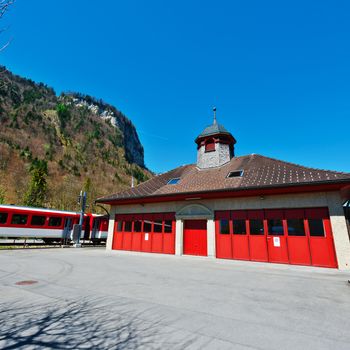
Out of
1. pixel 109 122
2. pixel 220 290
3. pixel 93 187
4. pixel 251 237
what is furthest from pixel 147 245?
pixel 109 122

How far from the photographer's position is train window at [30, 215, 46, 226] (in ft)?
65.3

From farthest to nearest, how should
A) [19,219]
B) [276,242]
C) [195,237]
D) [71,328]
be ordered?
[19,219]
[195,237]
[276,242]
[71,328]

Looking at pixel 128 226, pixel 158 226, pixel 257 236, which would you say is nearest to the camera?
pixel 257 236

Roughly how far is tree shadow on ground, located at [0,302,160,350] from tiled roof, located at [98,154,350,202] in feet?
34.7

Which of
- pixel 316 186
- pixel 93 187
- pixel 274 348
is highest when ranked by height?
pixel 93 187

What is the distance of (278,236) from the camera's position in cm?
1275

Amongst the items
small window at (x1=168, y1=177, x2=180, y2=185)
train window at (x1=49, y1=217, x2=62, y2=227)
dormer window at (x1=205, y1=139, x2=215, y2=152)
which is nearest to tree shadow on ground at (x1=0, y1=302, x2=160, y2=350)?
small window at (x1=168, y1=177, x2=180, y2=185)

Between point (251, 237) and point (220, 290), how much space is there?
24.6 ft

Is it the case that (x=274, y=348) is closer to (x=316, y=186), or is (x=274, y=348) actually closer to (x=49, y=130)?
(x=316, y=186)

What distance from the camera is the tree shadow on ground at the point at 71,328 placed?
130 inches

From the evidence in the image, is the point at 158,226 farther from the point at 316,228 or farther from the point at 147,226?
the point at 316,228

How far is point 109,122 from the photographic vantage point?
106m

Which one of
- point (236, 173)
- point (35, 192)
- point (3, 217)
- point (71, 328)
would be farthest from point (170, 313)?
point (35, 192)

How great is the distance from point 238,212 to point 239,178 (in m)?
2.51
